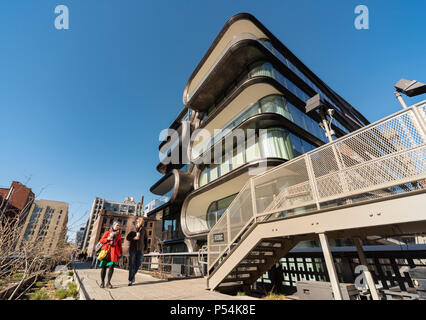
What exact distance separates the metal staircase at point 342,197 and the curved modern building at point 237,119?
4.01m

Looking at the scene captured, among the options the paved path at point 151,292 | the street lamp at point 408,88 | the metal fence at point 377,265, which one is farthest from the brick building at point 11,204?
the street lamp at point 408,88

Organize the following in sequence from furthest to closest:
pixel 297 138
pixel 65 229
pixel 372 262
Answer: pixel 297 138 < pixel 372 262 < pixel 65 229

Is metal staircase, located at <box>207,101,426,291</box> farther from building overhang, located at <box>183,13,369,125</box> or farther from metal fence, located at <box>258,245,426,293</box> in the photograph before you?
building overhang, located at <box>183,13,369,125</box>

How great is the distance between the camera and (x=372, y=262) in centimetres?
482

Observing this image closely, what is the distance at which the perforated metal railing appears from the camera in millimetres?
3014

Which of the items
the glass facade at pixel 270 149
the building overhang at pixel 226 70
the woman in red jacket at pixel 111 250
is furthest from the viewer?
the building overhang at pixel 226 70

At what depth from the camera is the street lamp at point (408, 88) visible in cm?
572

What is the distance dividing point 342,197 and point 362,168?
73 cm

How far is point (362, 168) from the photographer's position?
358 centimetres

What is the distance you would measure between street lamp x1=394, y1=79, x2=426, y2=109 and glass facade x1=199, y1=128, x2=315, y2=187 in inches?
202

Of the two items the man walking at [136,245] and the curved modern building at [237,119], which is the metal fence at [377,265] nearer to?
the man walking at [136,245]
